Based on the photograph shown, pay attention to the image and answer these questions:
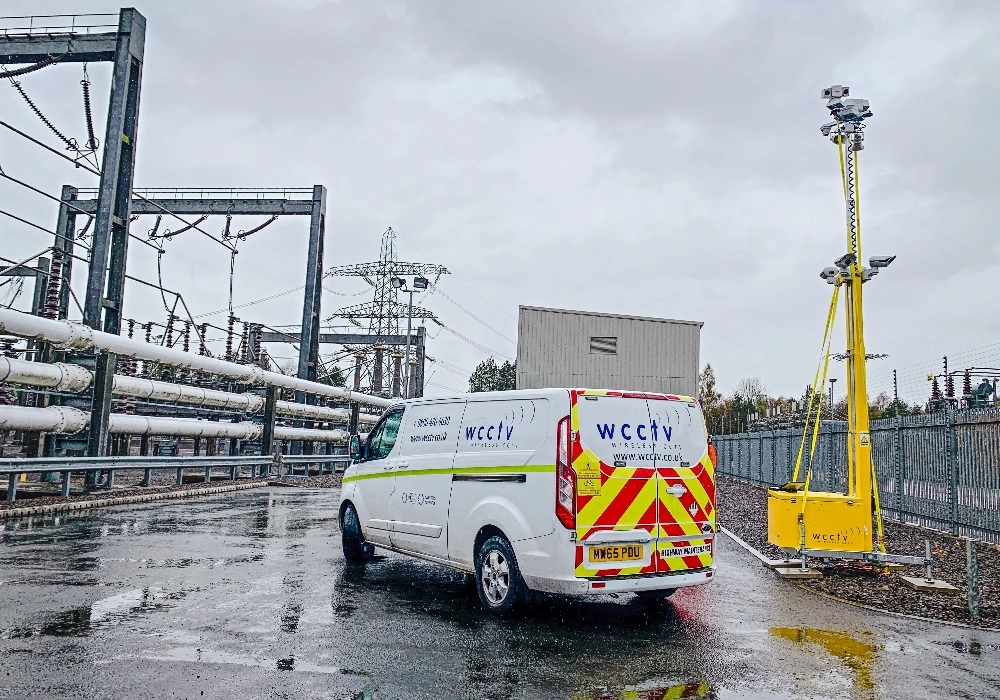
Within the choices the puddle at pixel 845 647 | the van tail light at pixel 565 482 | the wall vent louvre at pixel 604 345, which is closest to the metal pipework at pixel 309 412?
the wall vent louvre at pixel 604 345

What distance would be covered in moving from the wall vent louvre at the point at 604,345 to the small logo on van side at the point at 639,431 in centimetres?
1518

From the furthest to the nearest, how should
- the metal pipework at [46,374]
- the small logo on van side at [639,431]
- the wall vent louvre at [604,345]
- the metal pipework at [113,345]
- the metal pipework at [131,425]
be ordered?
the wall vent louvre at [604,345], the metal pipework at [131,425], the metal pipework at [46,374], the metal pipework at [113,345], the small logo on van side at [639,431]

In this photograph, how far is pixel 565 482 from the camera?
708 centimetres

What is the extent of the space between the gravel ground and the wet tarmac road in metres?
0.50

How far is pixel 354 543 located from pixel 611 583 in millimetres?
4282

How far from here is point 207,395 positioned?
970 inches

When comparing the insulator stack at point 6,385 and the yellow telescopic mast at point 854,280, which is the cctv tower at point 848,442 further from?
the insulator stack at point 6,385

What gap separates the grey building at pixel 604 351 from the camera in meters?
22.4

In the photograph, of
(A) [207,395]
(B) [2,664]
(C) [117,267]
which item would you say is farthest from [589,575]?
(A) [207,395]

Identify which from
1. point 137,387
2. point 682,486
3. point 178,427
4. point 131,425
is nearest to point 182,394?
point 178,427

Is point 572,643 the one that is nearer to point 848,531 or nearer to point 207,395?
point 848,531

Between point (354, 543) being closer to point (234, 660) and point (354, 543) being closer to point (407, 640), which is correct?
point (407, 640)

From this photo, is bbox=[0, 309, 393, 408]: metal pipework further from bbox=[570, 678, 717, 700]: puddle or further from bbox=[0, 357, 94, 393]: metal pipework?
bbox=[570, 678, 717, 700]: puddle

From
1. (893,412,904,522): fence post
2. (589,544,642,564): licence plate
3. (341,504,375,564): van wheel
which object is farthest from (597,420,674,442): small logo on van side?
(893,412,904,522): fence post
